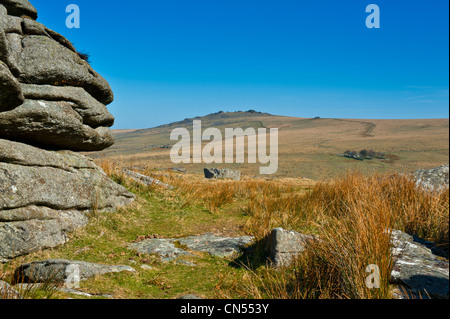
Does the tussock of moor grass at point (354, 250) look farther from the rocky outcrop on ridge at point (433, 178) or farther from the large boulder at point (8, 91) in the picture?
the large boulder at point (8, 91)

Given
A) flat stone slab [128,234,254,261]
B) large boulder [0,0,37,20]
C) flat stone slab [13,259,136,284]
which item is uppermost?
large boulder [0,0,37,20]

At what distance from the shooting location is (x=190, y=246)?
6.80m

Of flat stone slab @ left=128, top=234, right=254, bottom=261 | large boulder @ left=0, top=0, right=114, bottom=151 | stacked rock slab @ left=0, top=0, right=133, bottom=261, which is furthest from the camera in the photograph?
large boulder @ left=0, top=0, right=114, bottom=151

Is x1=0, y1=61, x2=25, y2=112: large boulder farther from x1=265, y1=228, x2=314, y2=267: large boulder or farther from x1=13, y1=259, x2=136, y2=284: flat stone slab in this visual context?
x1=265, y1=228, x2=314, y2=267: large boulder

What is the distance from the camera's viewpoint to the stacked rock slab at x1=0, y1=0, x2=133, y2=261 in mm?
5918

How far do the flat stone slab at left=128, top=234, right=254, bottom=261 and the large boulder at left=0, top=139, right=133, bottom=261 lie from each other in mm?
1680

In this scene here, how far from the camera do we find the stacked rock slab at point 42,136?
19.4 ft

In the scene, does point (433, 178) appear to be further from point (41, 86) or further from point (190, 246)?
point (41, 86)

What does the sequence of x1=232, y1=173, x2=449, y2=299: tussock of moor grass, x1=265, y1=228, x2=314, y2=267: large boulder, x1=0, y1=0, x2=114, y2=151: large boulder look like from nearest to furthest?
1. x1=232, y1=173, x2=449, y2=299: tussock of moor grass
2. x1=265, y1=228, x2=314, y2=267: large boulder
3. x1=0, y1=0, x2=114, y2=151: large boulder

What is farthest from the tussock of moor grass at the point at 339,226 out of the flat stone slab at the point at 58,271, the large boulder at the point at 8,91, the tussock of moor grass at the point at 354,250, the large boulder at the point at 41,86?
the large boulder at the point at 8,91

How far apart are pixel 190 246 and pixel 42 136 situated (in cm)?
435

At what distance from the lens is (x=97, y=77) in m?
8.61

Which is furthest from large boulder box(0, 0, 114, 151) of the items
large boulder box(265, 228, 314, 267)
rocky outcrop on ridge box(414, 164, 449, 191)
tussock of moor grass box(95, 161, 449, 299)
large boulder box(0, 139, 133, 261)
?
rocky outcrop on ridge box(414, 164, 449, 191)
